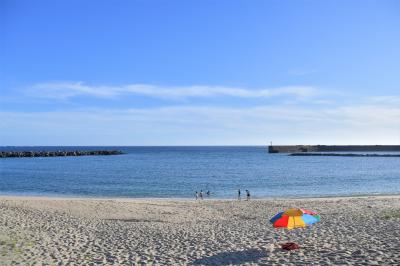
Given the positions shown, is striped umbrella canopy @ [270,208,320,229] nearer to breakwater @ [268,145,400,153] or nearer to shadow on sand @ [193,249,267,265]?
shadow on sand @ [193,249,267,265]

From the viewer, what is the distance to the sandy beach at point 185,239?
34.5ft

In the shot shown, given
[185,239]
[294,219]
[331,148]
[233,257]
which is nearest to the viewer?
[233,257]

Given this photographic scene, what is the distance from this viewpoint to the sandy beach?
34.5ft

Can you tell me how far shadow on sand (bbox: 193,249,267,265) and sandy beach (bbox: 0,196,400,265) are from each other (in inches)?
1.0

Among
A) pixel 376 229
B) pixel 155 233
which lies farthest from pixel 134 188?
pixel 376 229

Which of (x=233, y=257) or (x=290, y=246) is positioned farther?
(x=290, y=246)

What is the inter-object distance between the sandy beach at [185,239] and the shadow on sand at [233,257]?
0.08ft

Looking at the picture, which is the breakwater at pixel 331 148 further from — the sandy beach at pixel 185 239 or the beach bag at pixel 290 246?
the beach bag at pixel 290 246

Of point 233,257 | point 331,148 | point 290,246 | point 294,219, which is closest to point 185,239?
point 233,257

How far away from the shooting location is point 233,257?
10.8m

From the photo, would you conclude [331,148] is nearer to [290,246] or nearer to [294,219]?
[294,219]

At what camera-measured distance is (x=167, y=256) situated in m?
11.1

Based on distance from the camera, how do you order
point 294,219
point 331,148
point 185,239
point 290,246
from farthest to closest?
point 331,148, point 185,239, point 294,219, point 290,246

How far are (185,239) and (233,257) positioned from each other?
3047 mm
